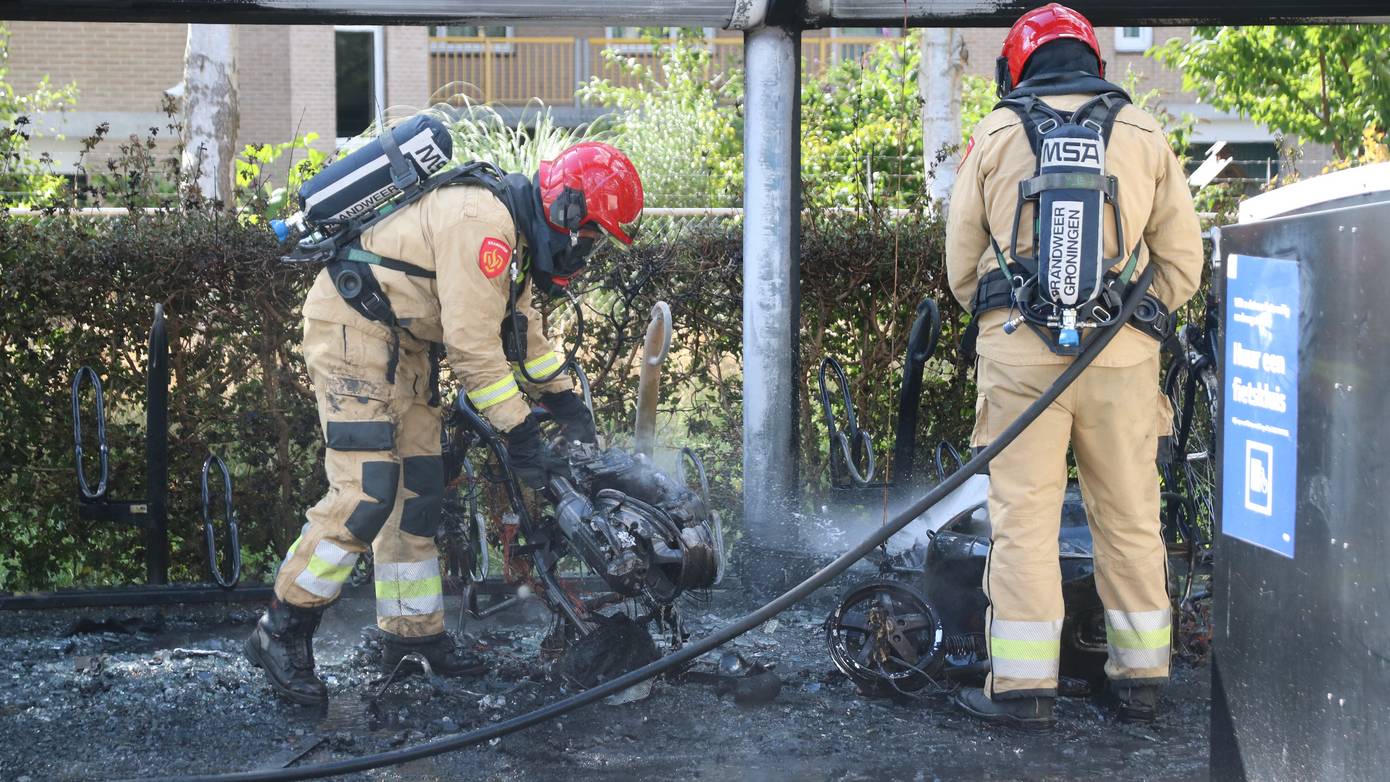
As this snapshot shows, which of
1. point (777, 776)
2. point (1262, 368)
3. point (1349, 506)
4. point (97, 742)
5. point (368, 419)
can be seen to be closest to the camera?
point (1349, 506)

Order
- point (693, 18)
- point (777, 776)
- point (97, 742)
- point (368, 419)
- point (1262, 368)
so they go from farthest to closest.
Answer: point (693, 18)
point (368, 419)
point (97, 742)
point (777, 776)
point (1262, 368)

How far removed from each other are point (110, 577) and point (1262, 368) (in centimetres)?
508

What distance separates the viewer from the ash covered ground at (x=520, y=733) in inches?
166

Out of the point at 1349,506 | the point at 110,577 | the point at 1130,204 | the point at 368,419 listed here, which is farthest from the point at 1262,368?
the point at 110,577

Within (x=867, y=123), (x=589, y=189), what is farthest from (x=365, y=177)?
(x=867, y=123)

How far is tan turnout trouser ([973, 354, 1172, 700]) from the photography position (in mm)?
4375

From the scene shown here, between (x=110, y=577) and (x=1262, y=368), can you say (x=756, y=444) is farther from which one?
(x=1262, y=368)

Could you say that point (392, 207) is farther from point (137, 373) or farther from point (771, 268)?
point (137, 373)

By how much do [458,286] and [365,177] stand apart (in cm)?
57

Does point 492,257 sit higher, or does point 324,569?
point 492,257

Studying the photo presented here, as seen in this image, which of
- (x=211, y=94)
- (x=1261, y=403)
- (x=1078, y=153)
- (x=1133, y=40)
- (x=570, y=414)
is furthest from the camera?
(x=1133, y=40)

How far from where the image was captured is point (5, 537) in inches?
235

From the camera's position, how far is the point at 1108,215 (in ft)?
14.2

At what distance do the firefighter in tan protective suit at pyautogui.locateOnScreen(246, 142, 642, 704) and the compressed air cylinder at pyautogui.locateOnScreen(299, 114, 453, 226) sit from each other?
0.11 metres
